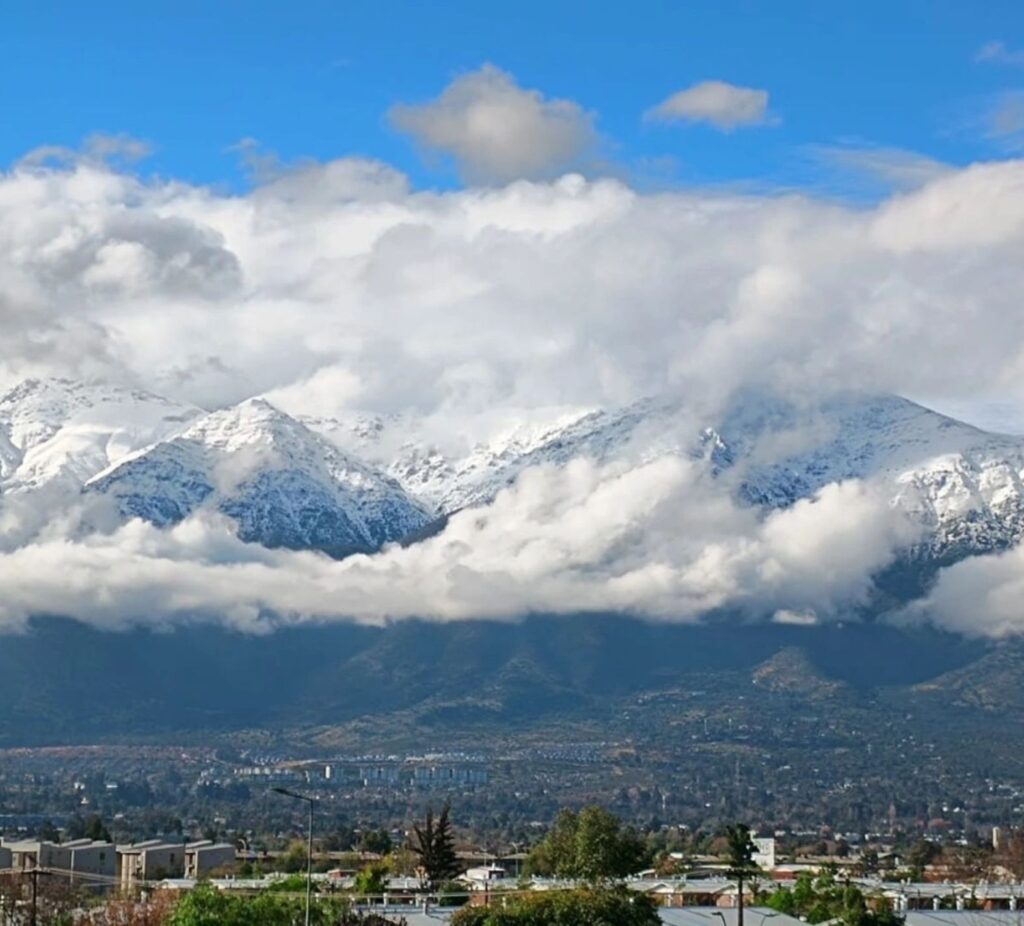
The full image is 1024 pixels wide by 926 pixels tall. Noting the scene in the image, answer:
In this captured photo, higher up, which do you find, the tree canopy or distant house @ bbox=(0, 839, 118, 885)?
distant house @ bbox=(0, 839, 118, 885)

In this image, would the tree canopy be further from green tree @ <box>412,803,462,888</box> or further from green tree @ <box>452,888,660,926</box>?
green tree @ <box>412,803,462,888</box>

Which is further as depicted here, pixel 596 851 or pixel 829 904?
pixel 596 851

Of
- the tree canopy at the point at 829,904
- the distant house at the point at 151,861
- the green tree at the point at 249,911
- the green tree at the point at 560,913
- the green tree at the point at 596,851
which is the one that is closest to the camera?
the green tree at the point at 249,911

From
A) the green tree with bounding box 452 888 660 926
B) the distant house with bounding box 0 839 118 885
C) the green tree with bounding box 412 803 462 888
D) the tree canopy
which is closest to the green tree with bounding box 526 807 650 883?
the tree canopy

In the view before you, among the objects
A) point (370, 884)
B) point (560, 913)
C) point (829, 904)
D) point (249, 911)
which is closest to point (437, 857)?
point (370, 884)

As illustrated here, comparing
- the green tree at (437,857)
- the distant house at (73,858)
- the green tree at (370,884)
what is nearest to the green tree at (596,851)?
the green tree at (370,884)

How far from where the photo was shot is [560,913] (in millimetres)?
92375

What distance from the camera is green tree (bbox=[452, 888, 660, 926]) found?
91688 mm

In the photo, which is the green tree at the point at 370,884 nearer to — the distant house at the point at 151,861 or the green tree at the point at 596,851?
the green tree at the point at 596,851

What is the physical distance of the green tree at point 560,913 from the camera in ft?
301

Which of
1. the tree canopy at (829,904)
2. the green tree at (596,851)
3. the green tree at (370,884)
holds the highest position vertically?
the green tree at (596,851)

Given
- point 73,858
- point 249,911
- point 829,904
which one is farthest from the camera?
point 73,858

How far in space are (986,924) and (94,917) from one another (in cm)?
4437

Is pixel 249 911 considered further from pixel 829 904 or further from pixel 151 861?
pixel 151 861
